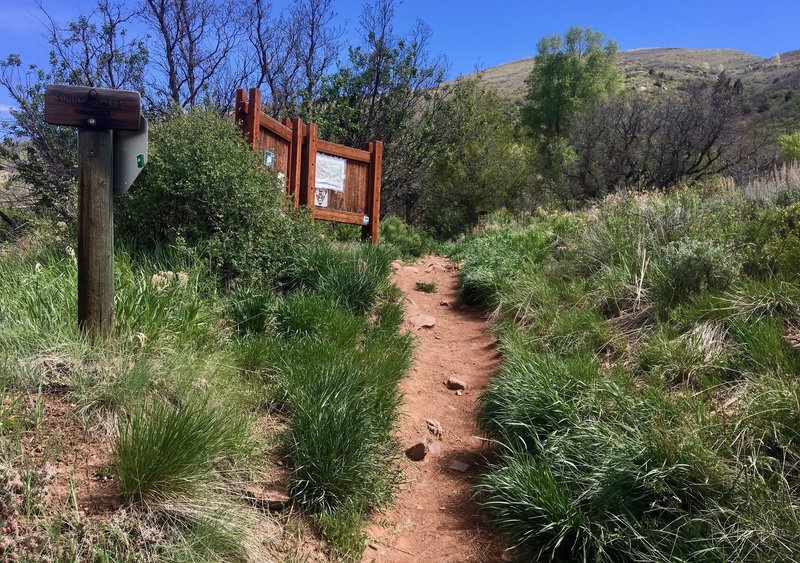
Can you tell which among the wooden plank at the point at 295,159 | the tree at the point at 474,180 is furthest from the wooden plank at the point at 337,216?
the tree at the point at 474,180

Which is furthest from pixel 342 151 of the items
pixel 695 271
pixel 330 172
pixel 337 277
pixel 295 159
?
pixel 695 271

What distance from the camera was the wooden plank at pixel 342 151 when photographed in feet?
30.5

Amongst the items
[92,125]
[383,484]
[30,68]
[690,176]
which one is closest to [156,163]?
[92,125]

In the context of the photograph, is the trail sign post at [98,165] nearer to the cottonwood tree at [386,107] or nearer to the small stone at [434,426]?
the small stone at [434,426]

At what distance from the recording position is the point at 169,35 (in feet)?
52.1

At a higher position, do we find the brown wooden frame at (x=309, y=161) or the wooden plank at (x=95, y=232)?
the brown wooden frame at (x=309, y=161)

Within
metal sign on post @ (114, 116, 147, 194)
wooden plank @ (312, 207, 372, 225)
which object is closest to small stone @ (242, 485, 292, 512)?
metal sign on post @ (114, 116, 147, 194)

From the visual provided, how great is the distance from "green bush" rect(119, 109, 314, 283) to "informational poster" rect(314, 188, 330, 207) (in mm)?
3036

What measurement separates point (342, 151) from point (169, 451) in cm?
778

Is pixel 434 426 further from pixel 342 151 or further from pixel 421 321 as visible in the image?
pixel 342 151

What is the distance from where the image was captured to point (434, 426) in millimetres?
4504

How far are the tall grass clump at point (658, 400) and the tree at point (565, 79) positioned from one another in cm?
3423

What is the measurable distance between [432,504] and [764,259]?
380cm

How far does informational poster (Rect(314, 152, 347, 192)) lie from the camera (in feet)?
30.5
